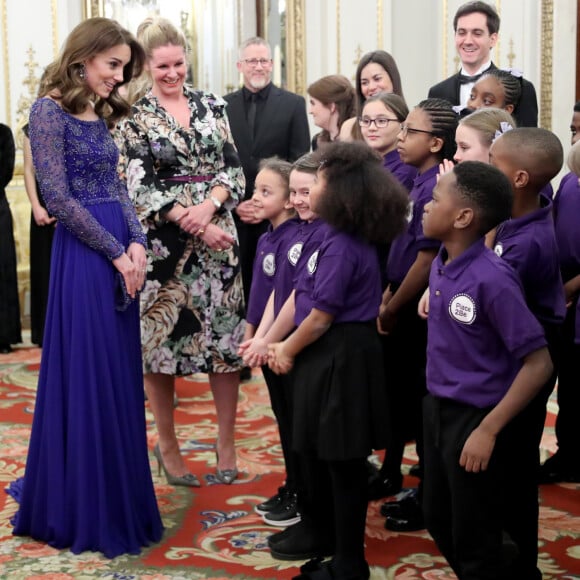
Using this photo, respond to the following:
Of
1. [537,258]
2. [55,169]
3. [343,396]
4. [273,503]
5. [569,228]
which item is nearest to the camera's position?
[537,258]

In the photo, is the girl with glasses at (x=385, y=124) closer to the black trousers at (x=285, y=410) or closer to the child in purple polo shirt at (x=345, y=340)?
the child in purple polo shirt at (x=345, y=340)

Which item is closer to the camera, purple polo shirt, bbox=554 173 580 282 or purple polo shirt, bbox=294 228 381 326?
purple polo shirt, bbox=294 228 381 326

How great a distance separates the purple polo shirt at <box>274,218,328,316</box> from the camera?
9.96ft

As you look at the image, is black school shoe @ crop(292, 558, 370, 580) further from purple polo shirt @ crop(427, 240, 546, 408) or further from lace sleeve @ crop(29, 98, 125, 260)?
lace sleeve @ crop(29, 98, 125, 260)

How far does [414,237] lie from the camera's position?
328cm

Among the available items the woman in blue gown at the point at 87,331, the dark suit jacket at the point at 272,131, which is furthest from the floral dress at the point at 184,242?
the dark suit jacket at the point at 272,131

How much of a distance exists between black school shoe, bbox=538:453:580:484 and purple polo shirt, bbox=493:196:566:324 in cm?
132

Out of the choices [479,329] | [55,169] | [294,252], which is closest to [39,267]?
[55,169]

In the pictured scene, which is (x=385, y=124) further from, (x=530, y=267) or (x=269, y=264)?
(x=530, y=267)

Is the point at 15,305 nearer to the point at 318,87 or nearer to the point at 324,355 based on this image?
the point at 318,87

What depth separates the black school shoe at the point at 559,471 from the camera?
152 inches

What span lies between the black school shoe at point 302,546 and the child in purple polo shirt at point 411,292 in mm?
330

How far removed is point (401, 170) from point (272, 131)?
201 cm

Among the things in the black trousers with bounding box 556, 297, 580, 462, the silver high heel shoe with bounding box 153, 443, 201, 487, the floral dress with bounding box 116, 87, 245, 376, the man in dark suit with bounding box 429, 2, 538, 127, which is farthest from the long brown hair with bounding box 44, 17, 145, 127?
the black trousers with bounding box 556, 297, 580, 462
